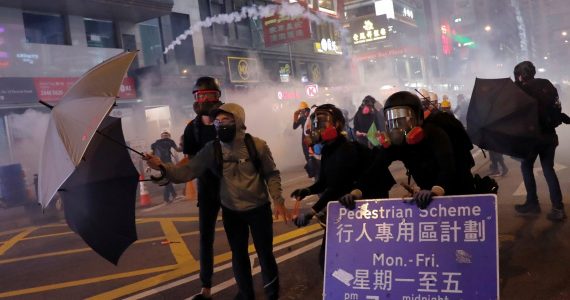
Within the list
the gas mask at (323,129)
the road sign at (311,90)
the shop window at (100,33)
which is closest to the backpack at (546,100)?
the gas mask at (323,129)

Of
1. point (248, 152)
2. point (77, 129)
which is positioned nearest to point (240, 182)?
point (248, 152)

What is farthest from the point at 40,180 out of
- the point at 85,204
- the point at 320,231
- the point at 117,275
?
the point at 320,231

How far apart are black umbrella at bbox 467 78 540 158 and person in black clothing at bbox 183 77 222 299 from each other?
2728 mm

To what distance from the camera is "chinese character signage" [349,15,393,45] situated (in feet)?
150

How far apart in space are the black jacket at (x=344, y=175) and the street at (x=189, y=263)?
4.08 feet

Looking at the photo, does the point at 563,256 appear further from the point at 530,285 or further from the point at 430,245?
the point at 430,245

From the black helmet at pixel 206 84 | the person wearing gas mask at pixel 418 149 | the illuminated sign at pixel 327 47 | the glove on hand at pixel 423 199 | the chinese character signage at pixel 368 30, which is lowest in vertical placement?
the glove on hand at pixel 423 199

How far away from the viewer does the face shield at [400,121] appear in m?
2.99

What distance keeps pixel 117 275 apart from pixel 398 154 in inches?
152

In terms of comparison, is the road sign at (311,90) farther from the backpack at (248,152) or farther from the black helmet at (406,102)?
the black helmet at (406,102)

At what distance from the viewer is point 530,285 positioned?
→ 162 inches

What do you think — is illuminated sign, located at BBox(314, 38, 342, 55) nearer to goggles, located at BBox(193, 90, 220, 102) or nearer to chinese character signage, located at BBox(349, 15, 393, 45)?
chinese character signage, located at BBox(349, 15, 393, 45)

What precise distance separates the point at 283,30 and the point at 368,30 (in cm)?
2076

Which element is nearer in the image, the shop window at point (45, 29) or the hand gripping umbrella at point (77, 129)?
the hand gripping umbrella at point (77, 129)
